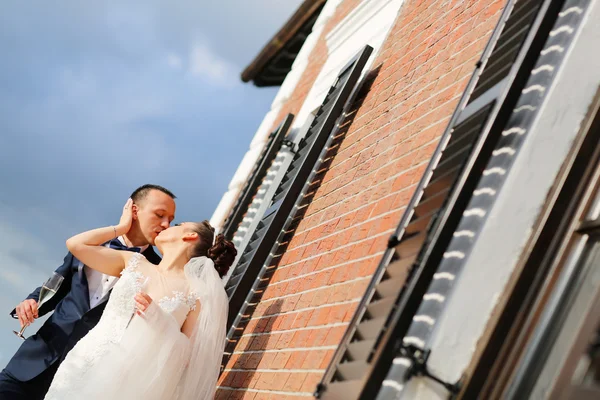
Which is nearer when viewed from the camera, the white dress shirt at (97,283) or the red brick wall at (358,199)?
the red brick wall at (358,199)

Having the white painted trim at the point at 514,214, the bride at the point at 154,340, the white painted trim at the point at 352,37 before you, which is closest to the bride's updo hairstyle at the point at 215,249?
the bride at the point at 154,340

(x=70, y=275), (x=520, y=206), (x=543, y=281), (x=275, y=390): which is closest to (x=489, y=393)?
(x=543, y=281)

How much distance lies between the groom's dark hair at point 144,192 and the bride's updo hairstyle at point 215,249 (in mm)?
512

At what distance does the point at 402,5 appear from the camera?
5.39 meters

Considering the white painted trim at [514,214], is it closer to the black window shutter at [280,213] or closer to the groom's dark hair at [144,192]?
the black window shutter at [280,213]

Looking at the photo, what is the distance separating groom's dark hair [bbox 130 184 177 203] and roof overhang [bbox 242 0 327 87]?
5114 millimetres

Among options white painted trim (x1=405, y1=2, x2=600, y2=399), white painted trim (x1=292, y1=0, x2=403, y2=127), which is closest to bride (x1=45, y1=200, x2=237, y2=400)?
white painted trim (x1=405, y1=2, x2=600, y2=399)

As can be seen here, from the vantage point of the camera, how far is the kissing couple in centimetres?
373

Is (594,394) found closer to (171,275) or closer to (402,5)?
(171,275)

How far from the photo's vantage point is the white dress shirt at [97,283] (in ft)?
15.1

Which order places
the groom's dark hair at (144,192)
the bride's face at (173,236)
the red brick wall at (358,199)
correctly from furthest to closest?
→ the groom's dark hair at (144,192)
the bride's face at (173,236)
the red brick wall at (358,199)

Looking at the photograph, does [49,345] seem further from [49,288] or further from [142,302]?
[142,302]

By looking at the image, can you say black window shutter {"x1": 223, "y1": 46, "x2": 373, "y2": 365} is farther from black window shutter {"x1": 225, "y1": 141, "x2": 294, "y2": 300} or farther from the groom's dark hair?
the groom's dark hair

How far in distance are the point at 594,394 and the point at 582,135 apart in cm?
91
